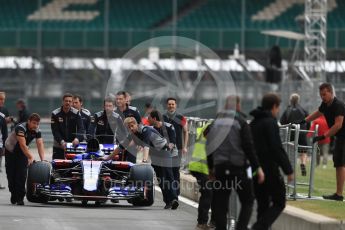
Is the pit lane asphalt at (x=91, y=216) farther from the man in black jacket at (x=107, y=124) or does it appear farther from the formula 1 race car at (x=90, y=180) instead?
the man in black jacket at (x=107, y=124)

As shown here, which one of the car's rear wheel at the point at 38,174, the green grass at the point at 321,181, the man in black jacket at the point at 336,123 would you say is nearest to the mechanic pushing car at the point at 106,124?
the car's rear wheel at the point at 38,174

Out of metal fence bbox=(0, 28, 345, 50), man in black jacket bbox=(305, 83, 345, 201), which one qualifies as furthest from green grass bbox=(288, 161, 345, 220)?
metal fence bbox=(0, 28, 345, 50)

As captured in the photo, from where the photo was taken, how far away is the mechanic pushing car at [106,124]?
1886 centimetres

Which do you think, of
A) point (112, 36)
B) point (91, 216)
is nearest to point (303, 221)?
point (91, 216)

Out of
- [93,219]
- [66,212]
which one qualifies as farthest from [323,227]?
[66,212]

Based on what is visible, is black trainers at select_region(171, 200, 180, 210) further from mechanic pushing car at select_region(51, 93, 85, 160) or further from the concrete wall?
the concrete wall

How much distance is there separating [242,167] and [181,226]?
116 inches

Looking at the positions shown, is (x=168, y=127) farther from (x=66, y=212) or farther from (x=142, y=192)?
(x=66, y=212)

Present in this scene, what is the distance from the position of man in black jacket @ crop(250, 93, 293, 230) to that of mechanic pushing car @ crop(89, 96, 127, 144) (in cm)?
712

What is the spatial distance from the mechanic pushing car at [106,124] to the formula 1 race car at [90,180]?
142cm

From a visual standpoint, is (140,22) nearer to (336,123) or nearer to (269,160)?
(336,123)

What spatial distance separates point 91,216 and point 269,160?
173 inches

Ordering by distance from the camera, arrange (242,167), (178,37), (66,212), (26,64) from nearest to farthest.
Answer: (242,167)
(66,212)
(26,64)
(178,37)

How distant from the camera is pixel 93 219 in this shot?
15.0 metres
